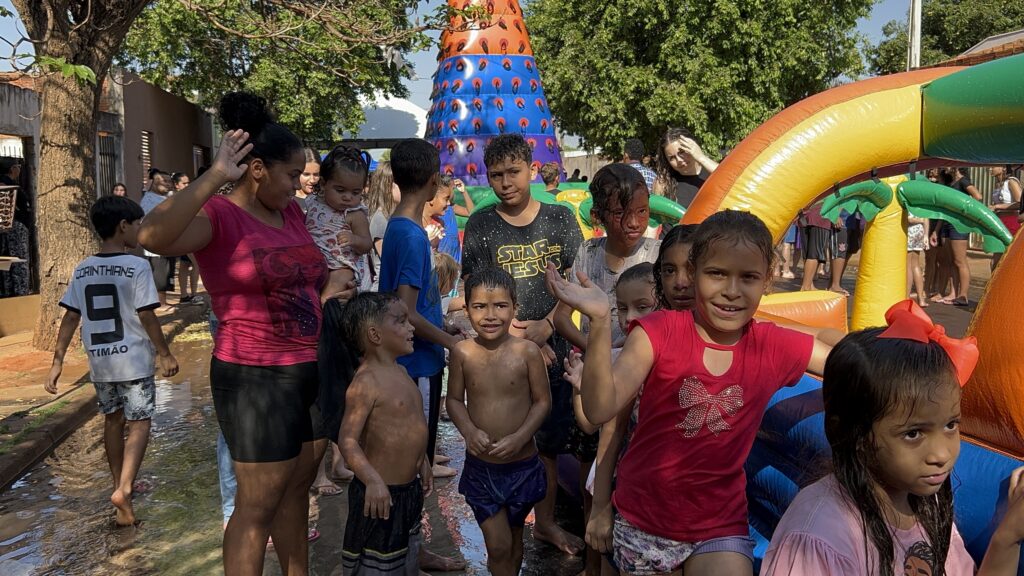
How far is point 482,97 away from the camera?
489 inches

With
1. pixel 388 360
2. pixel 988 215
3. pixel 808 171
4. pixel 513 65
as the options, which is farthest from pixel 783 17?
pixel 388 360

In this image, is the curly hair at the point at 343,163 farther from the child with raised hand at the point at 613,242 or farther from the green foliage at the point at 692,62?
the green foliage at the point at 692,62

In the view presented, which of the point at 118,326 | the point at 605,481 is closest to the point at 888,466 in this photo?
the point at 605,481

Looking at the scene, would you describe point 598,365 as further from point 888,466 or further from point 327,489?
point 327,489

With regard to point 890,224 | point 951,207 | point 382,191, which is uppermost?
point 382,191

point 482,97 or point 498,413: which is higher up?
point 482,97

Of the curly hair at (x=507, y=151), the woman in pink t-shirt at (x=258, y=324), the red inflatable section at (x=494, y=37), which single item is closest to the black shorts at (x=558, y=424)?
the curly hair at (x=507, y=151)

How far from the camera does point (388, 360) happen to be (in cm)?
319

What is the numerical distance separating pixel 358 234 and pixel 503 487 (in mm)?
1403

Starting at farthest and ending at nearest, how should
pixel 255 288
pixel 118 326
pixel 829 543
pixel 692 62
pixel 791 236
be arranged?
pixel 692 62 < pixel 791 236 < pixel 118 326 < pixel 255 288 < pixel 829 543

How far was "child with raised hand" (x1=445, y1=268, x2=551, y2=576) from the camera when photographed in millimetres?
3285

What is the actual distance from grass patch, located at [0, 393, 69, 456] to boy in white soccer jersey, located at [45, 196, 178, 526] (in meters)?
1.39

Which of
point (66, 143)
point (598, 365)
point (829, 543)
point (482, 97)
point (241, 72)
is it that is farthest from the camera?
point (241, 72)

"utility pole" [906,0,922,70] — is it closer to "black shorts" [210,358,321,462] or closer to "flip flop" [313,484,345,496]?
"flip flop" [313,484,345,496]
